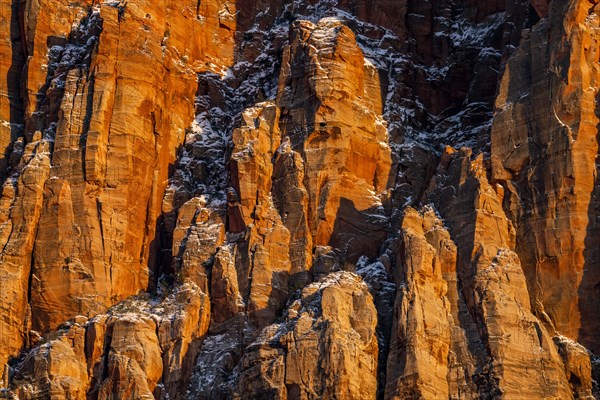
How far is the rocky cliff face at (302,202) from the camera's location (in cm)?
13250

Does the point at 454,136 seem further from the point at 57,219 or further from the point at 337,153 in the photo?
the point at 57,219

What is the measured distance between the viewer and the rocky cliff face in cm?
13250

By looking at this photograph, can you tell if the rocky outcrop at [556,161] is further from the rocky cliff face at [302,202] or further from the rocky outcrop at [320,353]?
the rocky outcrop at [320,353]

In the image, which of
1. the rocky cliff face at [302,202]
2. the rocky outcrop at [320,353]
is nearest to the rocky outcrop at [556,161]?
the rocky cliff face at [302,202]

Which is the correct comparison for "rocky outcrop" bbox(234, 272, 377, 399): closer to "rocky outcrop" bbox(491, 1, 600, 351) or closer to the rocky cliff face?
the rocky cliff face

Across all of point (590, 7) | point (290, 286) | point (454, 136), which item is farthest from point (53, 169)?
point (590, 7)

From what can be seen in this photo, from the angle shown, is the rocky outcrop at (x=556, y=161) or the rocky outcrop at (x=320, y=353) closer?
the rocky outcrop at (x=320, y=353)

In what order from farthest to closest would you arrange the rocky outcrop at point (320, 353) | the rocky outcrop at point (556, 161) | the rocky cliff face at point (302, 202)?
the rocky outcrop at point (556, 161)
the rocky cliff face at point (302, 202)
the rocky outcrop at point (320, 353)

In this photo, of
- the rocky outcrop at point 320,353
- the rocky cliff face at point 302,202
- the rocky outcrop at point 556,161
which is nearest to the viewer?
the rocky outcrop at point 320,353

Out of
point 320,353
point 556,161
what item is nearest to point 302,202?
point 320,353

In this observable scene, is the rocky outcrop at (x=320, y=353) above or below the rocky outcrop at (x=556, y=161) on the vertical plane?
below

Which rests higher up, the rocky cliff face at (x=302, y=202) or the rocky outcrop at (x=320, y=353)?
the rocky cliff face at (x=302, y=202)

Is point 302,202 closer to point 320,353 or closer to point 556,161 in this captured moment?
point 320,353

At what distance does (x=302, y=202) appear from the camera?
471 ft
